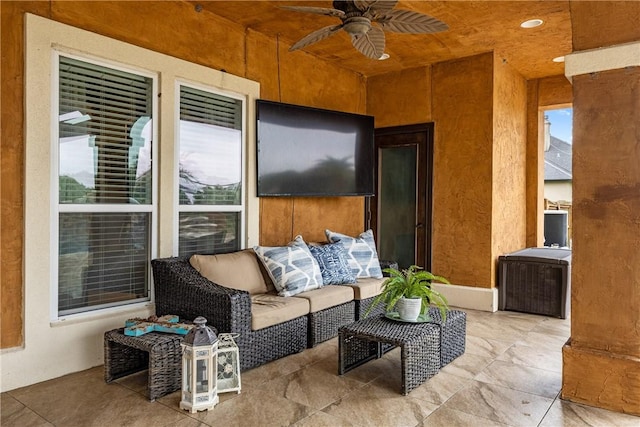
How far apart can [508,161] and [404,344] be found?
3.51 metres

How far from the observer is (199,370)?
262 cm

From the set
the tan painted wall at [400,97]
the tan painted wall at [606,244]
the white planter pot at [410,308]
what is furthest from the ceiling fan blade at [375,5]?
the tan painted wall at [400,97]

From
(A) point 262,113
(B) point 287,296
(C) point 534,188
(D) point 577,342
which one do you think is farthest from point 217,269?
(C) point 534,188

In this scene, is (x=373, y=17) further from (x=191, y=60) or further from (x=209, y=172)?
(x=209, y=172)

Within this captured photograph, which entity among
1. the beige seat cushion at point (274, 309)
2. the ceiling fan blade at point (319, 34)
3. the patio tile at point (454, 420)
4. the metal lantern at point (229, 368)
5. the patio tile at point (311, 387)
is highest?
the ceiling fan blade at point (319, 34)

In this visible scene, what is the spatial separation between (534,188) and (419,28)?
3.82 meters

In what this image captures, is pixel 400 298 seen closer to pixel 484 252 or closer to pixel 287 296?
pixel 287 296

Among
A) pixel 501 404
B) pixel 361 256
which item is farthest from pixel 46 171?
pixel 501 404

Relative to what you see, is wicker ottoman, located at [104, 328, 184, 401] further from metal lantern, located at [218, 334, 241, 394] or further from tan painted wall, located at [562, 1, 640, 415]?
tan painted wall, located at [562, 1, 640, 415]

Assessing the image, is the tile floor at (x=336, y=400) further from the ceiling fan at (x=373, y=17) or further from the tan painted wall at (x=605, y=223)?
the ceiling fan at (x=373, y=17)

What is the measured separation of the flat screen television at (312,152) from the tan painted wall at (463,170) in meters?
0.85

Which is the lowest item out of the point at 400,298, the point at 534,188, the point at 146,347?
the point at 146,347

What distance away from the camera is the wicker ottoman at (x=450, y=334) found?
128 inches

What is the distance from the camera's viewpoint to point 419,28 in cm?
303
